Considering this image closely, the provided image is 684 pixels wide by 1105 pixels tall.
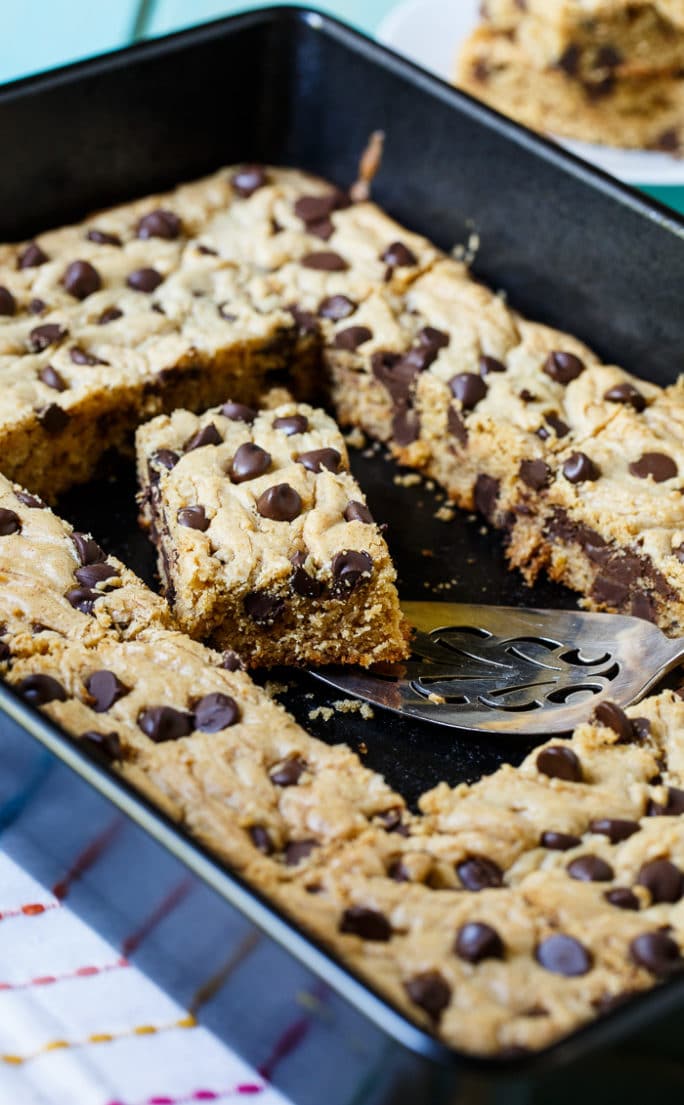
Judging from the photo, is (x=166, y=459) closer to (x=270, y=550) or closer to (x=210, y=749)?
(x=270, y=550)

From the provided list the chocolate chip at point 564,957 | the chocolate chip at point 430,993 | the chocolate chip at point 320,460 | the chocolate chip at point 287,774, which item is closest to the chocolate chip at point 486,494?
the chocolate chip at point 320,460

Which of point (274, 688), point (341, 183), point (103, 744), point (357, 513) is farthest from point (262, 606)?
point (341, 183)

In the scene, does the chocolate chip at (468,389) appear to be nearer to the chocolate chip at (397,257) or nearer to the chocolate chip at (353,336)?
the chocolate chip at (353,336)

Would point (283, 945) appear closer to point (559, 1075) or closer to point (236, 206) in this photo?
point (559, 1075)

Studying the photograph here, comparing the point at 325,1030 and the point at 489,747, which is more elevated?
the point at 325,1030

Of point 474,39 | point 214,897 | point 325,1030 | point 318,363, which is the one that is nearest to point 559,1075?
point 325,1030

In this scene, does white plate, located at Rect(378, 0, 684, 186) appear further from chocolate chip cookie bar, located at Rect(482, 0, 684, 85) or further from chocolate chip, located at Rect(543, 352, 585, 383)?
chocolate chip, located at Rect(543, 352, 585, 383)
